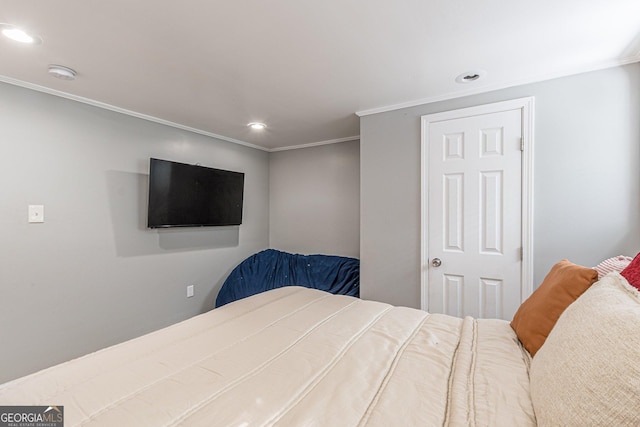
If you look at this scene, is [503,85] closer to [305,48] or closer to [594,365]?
[305,48]

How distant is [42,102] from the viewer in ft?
7.39

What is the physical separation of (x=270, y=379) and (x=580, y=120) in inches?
96.5

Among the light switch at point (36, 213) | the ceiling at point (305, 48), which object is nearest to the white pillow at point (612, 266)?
the ceiling at point (305, 48)

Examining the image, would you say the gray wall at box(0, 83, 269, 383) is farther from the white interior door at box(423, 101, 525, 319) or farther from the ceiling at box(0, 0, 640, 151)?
the white interior door at box(423, 101, 525, 319)

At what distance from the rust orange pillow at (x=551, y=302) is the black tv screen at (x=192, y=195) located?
2957 mm

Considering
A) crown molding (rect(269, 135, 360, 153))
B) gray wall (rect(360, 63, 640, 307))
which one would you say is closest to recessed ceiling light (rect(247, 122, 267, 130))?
crown molding (rect(269, 135, 360, 153))

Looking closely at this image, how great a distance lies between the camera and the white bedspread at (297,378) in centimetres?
80

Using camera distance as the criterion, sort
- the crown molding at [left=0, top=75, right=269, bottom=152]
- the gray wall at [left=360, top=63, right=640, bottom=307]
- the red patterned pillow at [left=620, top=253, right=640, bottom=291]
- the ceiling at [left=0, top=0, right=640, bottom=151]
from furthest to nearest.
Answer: the crown molding at [left=0, top=75, right=269, bottom=152] < the gray wall at [left=360, top=63, right=640, bottom=307] < the ceiling at [left=0, top=0, right=640, bottom=151] < the red patterned pillow at [left=620, top=253, right=640, bottom=291]

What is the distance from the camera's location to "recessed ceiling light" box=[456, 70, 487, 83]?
1.99 meters

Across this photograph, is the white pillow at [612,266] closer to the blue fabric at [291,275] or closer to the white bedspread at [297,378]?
the white bedspread at [297,378]

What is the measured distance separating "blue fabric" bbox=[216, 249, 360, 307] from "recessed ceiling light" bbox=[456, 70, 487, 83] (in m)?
2.14

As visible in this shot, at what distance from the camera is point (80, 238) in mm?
2461

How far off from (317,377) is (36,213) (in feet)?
8.43

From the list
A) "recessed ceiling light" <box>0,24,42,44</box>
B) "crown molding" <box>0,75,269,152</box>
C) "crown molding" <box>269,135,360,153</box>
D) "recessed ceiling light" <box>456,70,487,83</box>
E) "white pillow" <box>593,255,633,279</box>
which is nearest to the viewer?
"white pillow" <box>593,255,633,279</box>
